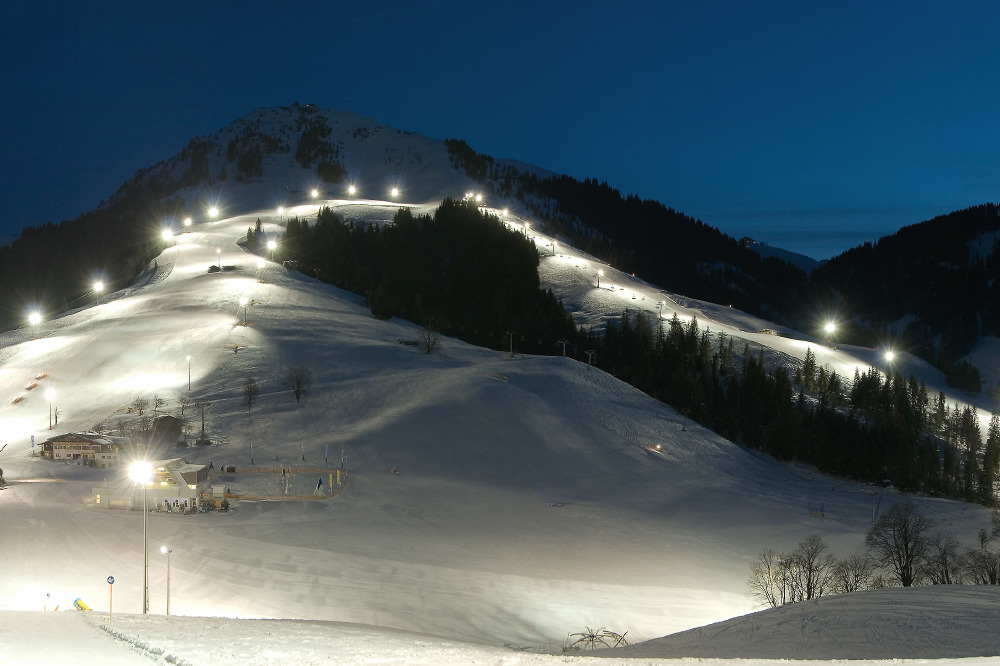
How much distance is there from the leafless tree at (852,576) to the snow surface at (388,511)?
447 centimetres

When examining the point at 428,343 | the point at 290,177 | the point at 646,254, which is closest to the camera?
the point at 428,343

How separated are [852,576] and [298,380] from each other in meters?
43.4

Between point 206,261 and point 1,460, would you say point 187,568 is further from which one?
point 206,261

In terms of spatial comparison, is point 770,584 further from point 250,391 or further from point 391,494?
point 250,391

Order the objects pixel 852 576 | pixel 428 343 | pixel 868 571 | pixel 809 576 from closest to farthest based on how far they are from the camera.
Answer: pixel 809 576
pixel 852 576
pixel 868 571
pixel 428 343

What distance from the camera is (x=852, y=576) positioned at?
33344 mm

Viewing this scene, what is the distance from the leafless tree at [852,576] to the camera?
3116cm

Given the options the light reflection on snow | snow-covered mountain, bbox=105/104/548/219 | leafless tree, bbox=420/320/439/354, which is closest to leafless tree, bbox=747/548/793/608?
leafless tree, bbox=420/320/439/354

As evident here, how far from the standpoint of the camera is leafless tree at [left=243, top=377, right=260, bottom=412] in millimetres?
56281

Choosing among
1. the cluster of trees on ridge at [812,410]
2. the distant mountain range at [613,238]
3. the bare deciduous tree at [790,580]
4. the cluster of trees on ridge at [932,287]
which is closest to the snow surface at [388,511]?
the bare deciduous tree at [790,580]

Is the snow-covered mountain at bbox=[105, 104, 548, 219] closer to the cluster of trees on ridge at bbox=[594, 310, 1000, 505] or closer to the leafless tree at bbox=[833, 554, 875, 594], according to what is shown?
the cluster of trees on ridge at bbox=[594, 310, 1000, 505]

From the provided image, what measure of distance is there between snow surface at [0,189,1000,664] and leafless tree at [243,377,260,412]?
1009mm

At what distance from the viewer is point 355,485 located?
42688mm

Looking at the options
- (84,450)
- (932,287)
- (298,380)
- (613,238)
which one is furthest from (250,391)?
(932,287)
